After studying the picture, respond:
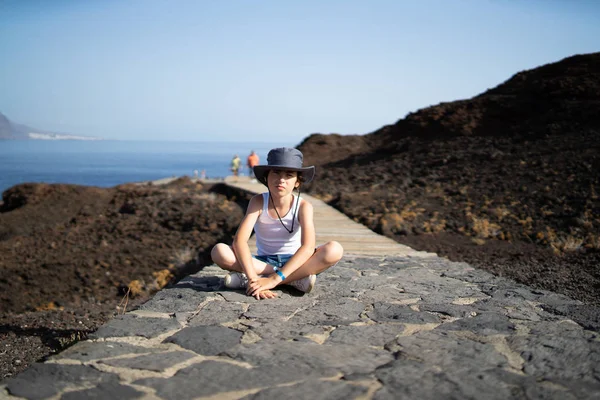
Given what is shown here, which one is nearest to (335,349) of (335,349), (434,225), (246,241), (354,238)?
(335,349)

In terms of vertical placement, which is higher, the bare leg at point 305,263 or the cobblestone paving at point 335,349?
the bare leg at point 305,263

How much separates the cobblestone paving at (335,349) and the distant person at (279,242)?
16 centimetres

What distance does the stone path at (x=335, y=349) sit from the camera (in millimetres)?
2691

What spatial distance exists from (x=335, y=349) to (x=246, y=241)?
1.38 meters

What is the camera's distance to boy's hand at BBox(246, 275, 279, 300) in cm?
441

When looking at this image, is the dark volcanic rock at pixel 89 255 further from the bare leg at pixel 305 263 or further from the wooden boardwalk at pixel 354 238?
the wooden boardwalk at pixel 354 238

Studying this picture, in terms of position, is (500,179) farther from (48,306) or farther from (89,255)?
(48,306)

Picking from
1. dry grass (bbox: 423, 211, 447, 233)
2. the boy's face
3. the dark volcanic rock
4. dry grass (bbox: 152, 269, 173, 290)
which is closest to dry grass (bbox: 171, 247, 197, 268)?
the dark volcanic rock

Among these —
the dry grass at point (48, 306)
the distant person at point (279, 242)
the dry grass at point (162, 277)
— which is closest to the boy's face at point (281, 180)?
the distant person at point (279, 242)

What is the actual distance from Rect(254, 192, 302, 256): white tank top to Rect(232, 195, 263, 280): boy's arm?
2.5 inches

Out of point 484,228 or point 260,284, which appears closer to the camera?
point 260,284

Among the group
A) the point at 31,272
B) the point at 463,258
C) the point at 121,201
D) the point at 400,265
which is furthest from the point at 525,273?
the point at 121,201

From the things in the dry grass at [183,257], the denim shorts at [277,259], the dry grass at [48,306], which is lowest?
the dry grass at [48,306]

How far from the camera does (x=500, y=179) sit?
15.0 metres
